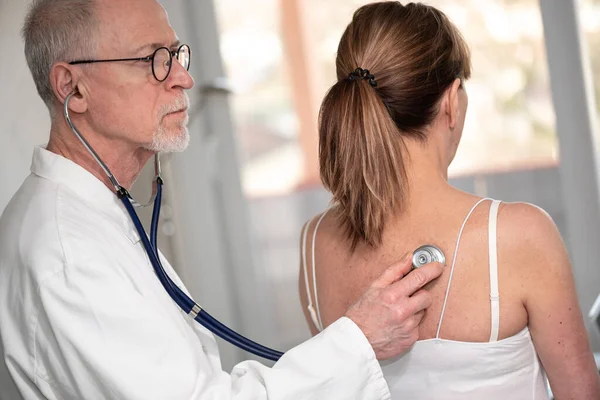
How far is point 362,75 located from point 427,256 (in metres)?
0.33

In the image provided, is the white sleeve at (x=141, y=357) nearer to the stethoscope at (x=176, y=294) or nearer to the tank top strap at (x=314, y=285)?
the stethoscope at (x=176, y=294)

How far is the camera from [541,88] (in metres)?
2.70

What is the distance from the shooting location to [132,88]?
1378 millimetres

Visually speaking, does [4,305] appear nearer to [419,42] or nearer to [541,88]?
[419,42]

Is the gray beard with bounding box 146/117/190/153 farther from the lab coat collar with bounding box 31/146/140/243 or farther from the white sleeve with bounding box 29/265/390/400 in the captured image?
the white sleeve with bounding box 29/265/390/400

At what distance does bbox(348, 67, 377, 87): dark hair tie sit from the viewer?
1.29 m

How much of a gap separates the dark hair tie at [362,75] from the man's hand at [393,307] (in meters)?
0.31

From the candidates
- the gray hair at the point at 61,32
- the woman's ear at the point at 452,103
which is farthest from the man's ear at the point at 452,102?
the gray hair at the point at 61,32

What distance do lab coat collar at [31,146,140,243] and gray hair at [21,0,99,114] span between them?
16 centimetres

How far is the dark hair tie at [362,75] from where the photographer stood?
4.24 feet

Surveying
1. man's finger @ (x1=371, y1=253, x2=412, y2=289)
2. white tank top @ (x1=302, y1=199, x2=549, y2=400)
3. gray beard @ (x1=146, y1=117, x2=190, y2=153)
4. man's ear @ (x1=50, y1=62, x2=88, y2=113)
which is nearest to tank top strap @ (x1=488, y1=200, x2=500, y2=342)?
white tank top @ (x1=302, y1=199, x2=549, y2=400)

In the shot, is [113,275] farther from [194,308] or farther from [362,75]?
[362,75]

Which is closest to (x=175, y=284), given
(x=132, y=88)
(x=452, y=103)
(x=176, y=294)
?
(x=176, y=294)

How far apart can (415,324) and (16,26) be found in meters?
1.34
